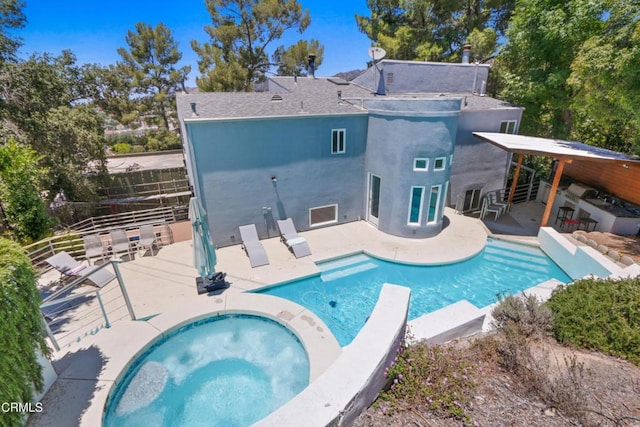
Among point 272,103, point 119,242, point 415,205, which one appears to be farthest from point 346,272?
point 119,242

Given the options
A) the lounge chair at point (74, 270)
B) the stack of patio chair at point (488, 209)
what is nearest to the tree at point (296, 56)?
the stack of patio chair at point (488, 209)

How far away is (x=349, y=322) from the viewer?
391 inches

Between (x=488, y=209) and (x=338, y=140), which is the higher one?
(x=338, y=140)

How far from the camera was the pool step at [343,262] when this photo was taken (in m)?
13.1

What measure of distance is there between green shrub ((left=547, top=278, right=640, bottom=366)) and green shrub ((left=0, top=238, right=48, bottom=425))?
1057 centimetres

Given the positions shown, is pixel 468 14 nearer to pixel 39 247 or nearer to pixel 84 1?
pixel 84 1

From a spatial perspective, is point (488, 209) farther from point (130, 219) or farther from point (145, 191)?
point (145, 191)

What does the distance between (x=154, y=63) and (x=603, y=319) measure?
4641cm

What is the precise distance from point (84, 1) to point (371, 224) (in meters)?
25.6

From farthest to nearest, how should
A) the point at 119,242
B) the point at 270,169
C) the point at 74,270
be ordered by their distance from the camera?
the point at 270,169 < the point at 119,242 < the point at 74,270

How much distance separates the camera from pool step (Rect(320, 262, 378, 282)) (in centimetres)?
1241

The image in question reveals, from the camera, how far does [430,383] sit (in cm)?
431

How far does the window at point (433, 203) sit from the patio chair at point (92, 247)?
15999 millimetres

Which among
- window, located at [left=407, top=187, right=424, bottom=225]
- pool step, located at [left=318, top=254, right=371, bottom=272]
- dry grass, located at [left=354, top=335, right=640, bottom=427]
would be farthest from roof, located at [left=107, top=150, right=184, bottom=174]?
dry grass, located at [left=354, top=335, right=640, bottom=427]
